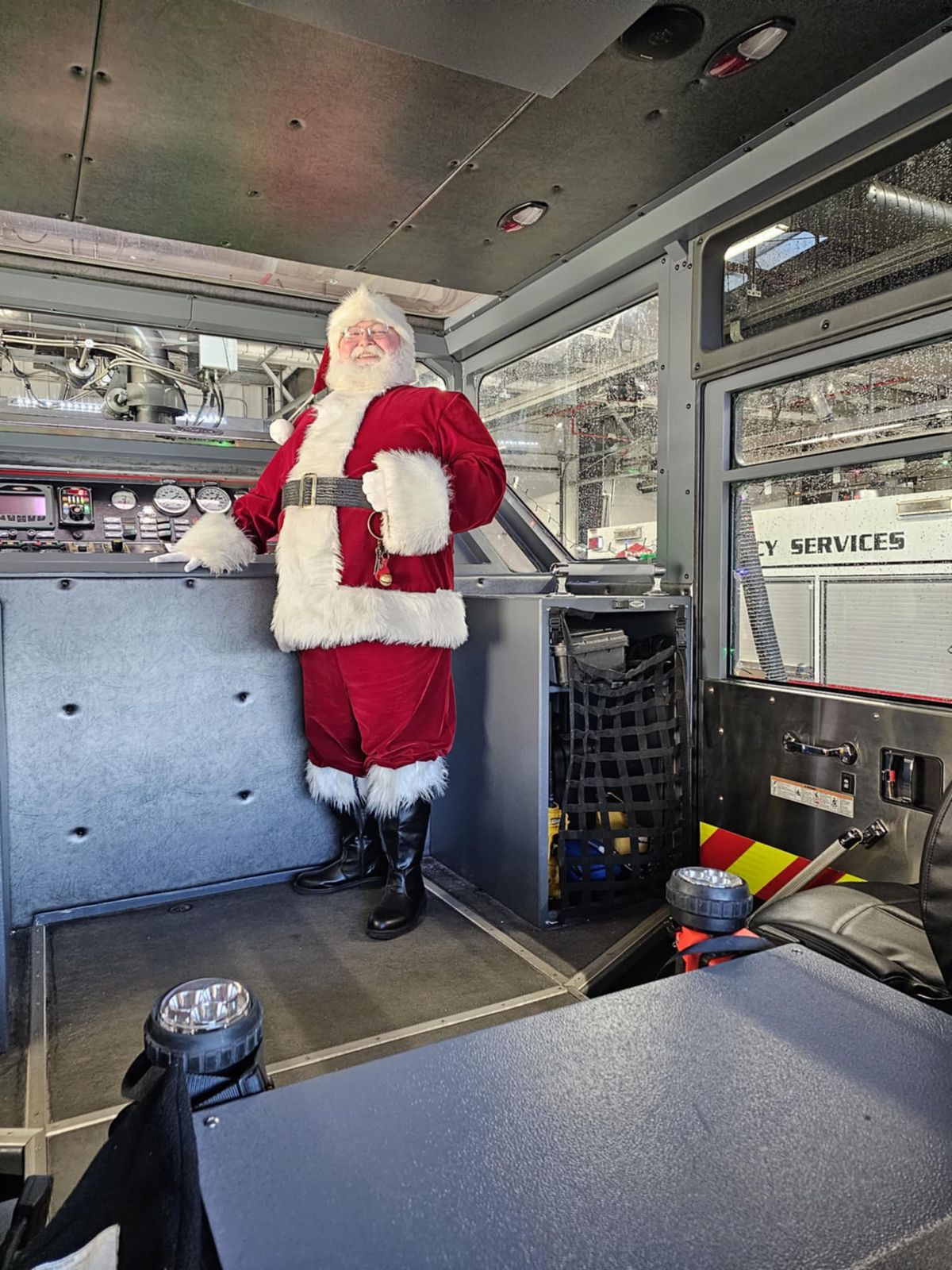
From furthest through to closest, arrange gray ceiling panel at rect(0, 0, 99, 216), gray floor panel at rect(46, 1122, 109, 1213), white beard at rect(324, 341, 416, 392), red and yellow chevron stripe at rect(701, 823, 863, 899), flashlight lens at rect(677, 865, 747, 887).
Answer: white beard at rect(324, 341, 416, 392) < red and yellow chevron stripe at rect(701, 823, 863, 899) < gray ceiling panel at rect(0, 0, 99, 216) < gray floor panel at rect(46, 1122, 109, 1213) < flashlight lens at rect(677, 865, 747, 887)

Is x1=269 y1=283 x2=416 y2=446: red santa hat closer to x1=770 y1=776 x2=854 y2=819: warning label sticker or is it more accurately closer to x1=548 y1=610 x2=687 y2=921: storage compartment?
x1=548 y1=610 x2=687 y2=921: storage compartment

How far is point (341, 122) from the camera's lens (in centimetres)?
205

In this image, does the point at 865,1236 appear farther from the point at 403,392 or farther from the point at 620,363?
the point at 620,363

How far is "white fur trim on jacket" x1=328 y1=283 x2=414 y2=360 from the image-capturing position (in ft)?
7.66

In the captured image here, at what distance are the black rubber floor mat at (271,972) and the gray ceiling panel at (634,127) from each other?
207 cm

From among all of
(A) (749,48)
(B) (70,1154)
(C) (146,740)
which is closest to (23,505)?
(C) (146,740)

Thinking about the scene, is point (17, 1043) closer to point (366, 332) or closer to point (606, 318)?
point (366, 332)

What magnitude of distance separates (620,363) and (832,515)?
3.83ft

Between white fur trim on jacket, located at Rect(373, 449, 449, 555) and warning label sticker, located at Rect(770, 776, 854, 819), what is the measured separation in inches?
44.2

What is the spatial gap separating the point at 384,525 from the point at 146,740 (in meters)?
0.86

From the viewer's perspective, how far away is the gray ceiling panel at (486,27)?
4.98ft

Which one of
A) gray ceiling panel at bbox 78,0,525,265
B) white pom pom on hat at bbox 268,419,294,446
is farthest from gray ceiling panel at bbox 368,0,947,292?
white pom pom on hat at bbox 268,419,294,446

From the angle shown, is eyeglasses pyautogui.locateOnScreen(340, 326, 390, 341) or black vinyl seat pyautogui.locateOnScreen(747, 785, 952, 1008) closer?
black vinyl seat pyautogui.locateOnScreen(747, 785, 952, 1008)

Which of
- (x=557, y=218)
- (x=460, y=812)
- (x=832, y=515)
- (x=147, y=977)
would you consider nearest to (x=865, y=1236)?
(x=147, y=977)
